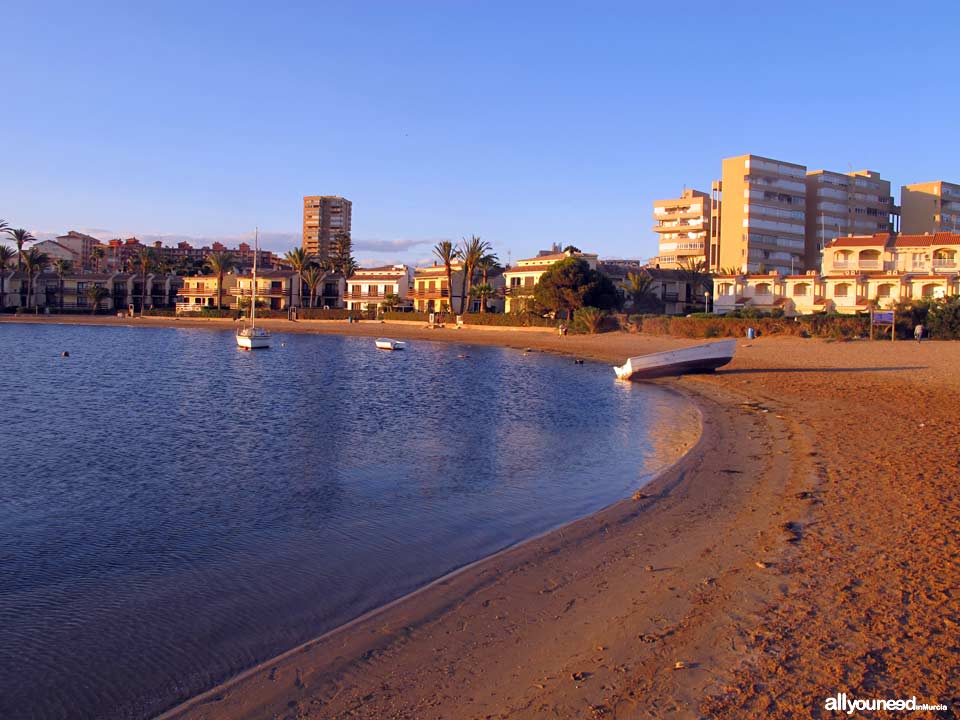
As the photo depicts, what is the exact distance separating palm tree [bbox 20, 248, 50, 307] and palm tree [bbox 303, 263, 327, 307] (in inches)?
1803

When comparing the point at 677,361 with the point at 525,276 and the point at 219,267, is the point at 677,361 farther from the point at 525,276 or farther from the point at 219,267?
the point at 219,267

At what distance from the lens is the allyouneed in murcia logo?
223 inches

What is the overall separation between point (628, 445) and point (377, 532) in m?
10.4

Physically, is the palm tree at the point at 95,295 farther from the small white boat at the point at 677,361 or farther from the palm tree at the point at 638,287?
the small white boat at the point at 677,361

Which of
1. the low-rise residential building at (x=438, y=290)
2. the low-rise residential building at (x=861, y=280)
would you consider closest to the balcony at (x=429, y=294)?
the low-rise residential building at (x=438, y=290)

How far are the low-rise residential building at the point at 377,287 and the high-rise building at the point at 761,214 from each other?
150ft

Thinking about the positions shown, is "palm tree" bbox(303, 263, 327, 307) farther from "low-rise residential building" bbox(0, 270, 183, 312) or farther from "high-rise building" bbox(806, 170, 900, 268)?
"high-rise building" bbox(806, 170, 900, 268)

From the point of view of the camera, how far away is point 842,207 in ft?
353

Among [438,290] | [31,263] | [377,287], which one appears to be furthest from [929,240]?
[31,263]

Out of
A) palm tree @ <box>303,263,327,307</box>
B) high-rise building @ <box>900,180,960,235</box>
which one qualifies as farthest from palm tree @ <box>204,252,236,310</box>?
high-rise building @ <box>900,180,960,235</box>

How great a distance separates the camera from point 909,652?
654cm

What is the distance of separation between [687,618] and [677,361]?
33001 mm

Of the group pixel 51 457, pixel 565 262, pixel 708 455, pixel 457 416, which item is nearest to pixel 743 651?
pixel 708 455

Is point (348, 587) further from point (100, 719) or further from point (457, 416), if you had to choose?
point (457, 416)
